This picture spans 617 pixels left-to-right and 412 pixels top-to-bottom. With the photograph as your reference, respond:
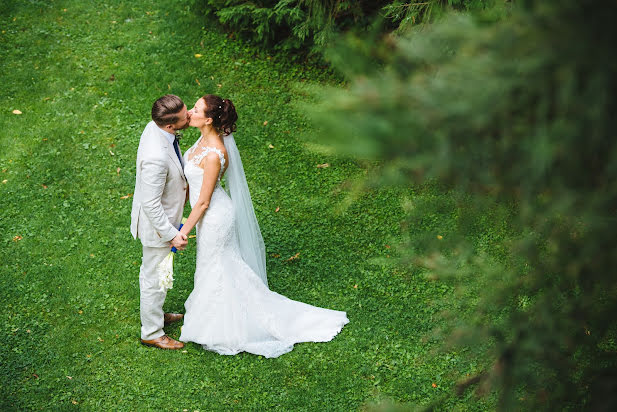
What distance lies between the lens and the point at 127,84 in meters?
9.14

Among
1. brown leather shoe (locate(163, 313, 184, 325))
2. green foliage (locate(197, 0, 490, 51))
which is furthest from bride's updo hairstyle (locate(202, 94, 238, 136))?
green foliage (locate(197, 0, 490, 51))

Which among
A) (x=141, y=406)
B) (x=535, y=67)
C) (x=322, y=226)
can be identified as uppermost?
(x=535, y=67)

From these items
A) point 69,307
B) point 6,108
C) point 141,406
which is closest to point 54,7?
point 6,108

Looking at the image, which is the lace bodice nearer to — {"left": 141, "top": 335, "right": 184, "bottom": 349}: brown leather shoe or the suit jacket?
the suit jacket

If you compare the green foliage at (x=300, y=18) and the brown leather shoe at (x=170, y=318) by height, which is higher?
the green foliage at (x=300, y=18)

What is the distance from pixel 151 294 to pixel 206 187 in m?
1.16

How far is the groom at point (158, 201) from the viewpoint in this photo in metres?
4.94

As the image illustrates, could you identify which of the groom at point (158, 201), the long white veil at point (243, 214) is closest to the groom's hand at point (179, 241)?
the groom at point (158, 201)

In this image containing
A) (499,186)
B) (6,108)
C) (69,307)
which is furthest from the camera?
(6,108)

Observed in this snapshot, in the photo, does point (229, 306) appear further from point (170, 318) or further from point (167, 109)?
point (167, 109)

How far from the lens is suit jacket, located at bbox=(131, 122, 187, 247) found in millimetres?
4926

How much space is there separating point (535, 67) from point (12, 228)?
677 cm

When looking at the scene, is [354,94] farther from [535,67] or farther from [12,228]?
[12,228]

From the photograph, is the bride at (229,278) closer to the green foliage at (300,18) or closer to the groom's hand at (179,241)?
the groom's hand at (179,241)
